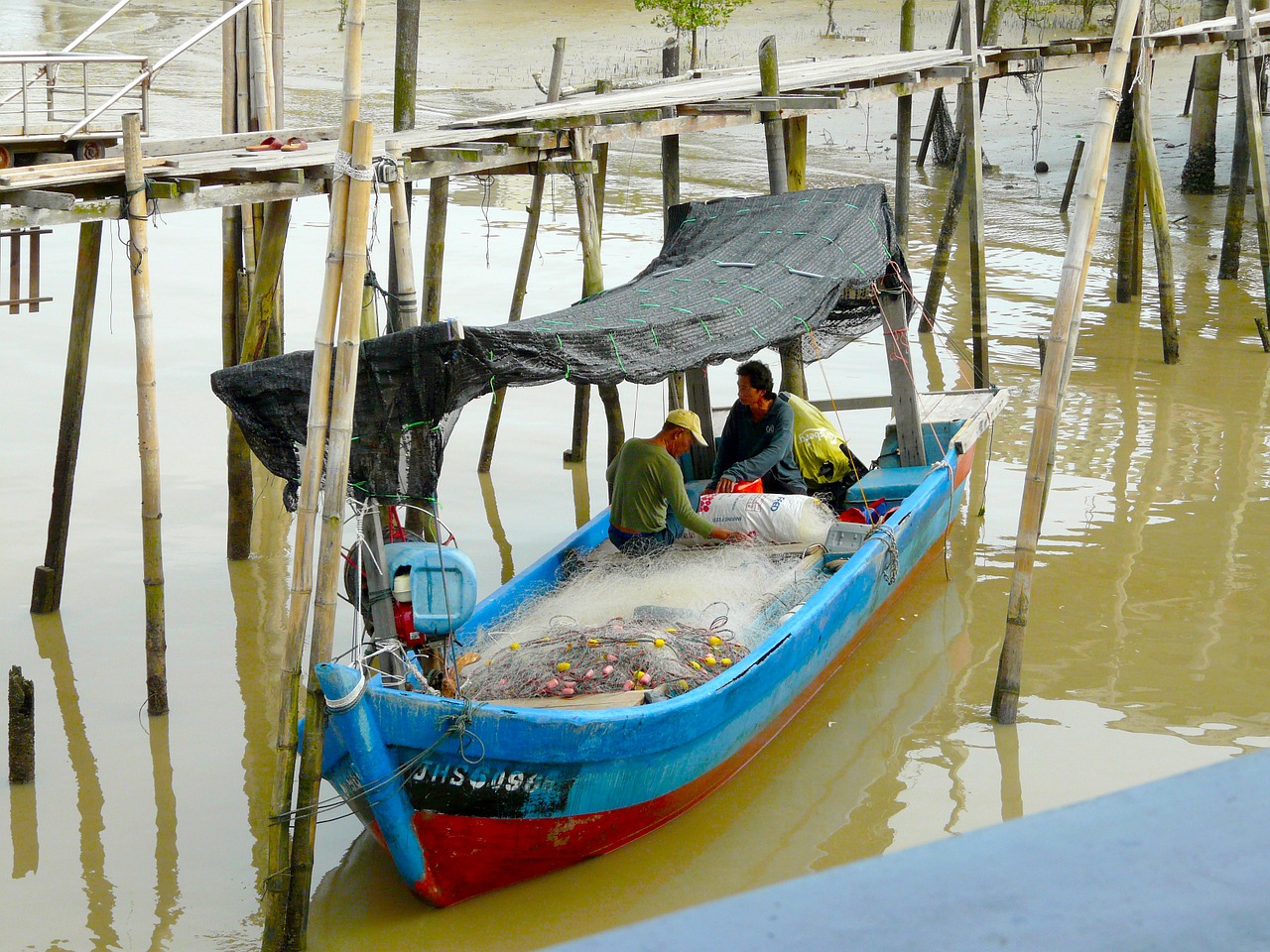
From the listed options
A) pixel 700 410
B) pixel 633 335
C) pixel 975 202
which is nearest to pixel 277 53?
pixel 700 410

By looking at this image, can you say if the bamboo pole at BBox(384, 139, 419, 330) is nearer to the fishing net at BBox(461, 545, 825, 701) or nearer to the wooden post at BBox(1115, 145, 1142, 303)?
the fishing net at BBox(461, 545, 825, 701)

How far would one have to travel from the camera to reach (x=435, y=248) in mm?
8805

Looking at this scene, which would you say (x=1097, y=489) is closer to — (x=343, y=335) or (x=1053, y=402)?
(x=1053, y=402)

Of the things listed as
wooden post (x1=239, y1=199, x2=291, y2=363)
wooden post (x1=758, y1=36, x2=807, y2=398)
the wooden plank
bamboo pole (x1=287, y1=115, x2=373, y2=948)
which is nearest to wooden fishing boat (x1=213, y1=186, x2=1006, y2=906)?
bamboo pole (x1=287, y1=115, x2=373, y2=948)

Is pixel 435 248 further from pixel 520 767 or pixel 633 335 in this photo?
pixel 520 767

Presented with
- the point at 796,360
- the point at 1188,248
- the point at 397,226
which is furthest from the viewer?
the point at 1188,248

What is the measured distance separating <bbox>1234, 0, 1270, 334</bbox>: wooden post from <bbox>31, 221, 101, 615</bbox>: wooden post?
1046 centimetres

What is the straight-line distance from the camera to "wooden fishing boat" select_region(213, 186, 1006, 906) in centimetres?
456

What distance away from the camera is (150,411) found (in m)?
5.88

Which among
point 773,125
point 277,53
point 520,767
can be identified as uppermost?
point 277,53

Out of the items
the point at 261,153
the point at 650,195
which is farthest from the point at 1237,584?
the point at 650,195

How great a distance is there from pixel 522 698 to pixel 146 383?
7.41ft

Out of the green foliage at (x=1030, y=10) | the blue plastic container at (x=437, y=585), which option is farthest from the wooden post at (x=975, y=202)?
the green foliage at (x=1030, y=10)

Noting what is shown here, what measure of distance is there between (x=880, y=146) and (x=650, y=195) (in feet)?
18.2
